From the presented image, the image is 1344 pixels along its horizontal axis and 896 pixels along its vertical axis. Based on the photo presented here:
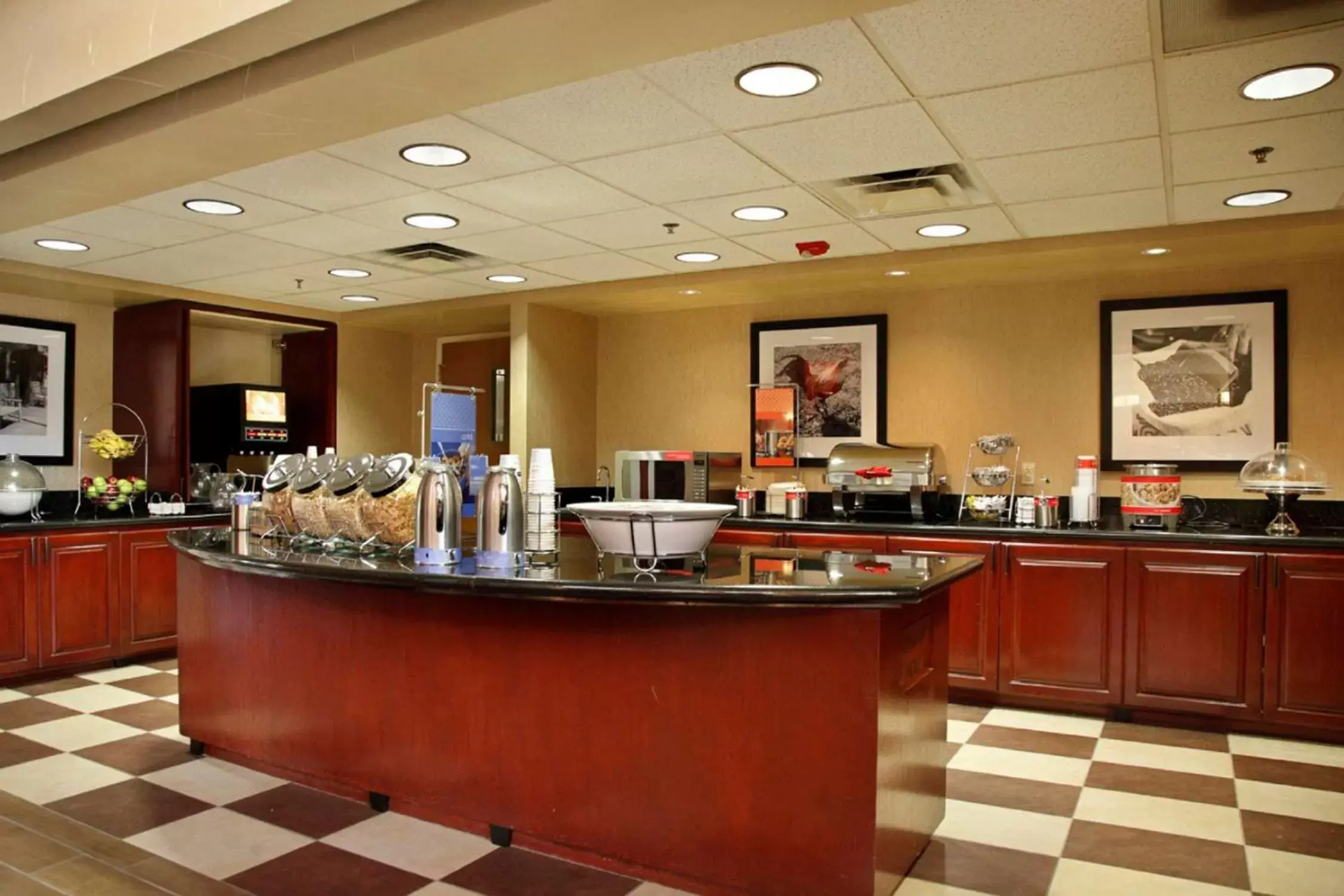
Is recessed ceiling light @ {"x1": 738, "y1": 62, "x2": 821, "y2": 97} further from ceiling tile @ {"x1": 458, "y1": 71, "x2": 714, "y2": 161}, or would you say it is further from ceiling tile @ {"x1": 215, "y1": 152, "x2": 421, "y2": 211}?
ceiling tile @ {"x1": 215, "y1": 152, "x2": 421, "y2": 211}

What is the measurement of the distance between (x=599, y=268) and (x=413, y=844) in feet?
11.9

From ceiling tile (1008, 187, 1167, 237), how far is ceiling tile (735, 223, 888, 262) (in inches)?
30.0

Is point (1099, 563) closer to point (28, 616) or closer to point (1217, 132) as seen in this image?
point (1217, 132)

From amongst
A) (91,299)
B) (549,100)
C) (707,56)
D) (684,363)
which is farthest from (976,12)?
(91,299)

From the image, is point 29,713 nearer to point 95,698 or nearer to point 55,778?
point 95,698

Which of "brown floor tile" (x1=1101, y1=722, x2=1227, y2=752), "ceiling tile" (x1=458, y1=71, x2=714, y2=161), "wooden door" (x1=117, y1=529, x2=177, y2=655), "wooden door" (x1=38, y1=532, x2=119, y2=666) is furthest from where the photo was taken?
"wooden door" (x1=117, y1=529, x2=177, y2=655)

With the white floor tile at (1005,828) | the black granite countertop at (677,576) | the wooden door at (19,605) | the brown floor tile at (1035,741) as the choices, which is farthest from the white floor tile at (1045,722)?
the wooden door at (19,605)

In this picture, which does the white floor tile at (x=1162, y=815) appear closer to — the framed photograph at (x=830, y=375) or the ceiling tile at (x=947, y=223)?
the ceiling tile at (x=947, y=223)

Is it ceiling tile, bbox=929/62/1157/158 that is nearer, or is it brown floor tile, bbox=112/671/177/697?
ceiling tile, bbox=929/62/1157/158

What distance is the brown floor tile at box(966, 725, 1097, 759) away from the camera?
4188mm

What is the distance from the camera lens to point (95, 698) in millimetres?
4977

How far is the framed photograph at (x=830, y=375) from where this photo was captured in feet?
20.2

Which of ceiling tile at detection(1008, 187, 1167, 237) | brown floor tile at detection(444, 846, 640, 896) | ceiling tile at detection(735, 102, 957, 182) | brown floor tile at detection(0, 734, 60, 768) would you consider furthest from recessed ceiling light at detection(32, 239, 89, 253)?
ceiling tile at detection(1008, 187, 1167, 237)

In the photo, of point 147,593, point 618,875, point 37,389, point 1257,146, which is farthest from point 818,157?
point 37,389
